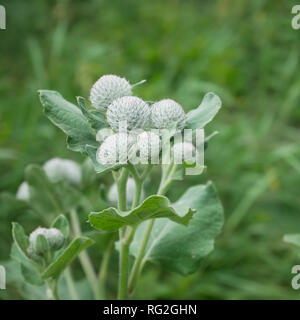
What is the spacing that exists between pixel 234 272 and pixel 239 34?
2862 millimetres

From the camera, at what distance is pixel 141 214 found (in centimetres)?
124

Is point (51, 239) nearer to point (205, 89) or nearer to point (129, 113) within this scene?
point (129, 113)

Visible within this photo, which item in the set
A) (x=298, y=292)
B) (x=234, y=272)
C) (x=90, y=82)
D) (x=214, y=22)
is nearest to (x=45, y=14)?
(x=90, y=82)

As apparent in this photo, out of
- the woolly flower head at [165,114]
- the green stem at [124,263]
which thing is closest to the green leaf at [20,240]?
the green stem at [124,263]

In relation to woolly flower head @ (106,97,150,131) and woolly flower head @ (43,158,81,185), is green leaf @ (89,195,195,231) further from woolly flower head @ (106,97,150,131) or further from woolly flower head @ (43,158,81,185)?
woolly flower head @ (43,158,81,185)

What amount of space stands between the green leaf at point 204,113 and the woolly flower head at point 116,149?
24cm

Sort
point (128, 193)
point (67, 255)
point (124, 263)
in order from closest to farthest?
point (67, 255)
point (124, 263)
point (128, 193)

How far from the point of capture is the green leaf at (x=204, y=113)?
1.37 m

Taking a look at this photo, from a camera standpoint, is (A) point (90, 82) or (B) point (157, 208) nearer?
(B) point (157, 208)

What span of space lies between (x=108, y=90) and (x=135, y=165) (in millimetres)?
228

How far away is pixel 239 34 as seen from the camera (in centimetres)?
503

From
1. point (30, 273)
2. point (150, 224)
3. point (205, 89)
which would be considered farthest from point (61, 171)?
point (205, 89)
